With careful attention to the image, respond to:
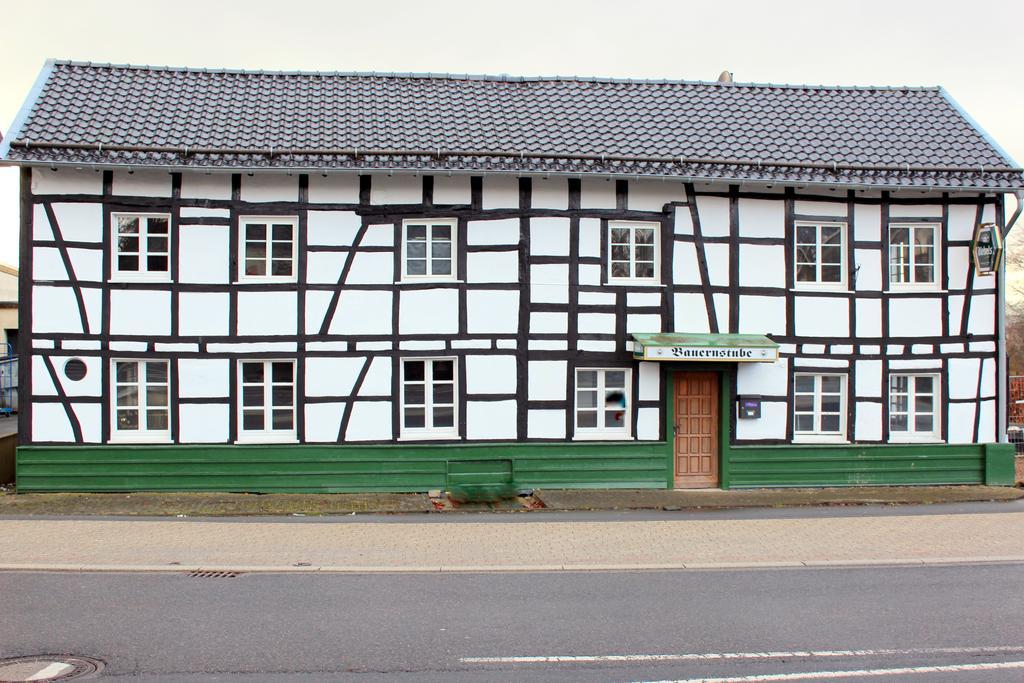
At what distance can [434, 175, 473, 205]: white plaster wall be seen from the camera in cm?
1457

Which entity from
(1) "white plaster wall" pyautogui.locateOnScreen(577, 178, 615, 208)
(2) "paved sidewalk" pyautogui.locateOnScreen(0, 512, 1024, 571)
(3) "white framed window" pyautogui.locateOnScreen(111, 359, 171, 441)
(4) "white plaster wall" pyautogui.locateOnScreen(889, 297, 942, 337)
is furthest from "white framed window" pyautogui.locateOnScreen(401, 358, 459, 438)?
(4) "white plaster wall" pyautogui.locateOnScreen(889, 297, 942, 337)

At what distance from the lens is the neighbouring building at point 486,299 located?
1416cm

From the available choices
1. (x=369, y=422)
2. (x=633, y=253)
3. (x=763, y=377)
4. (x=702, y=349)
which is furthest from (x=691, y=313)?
(x=369, y=422)

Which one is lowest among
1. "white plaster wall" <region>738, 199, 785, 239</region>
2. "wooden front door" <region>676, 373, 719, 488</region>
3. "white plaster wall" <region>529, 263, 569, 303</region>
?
"wooden front door" <region>676, 373, 719, 488</region>

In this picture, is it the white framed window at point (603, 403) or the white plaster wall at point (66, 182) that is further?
the white framed window at point (603, 403)

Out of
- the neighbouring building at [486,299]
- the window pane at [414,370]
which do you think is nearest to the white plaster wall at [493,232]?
the neighbouring building at [486,299]

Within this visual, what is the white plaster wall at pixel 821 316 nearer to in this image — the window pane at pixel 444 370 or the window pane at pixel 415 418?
the window pane at pixel 444 370

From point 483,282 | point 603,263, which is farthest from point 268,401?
point 603,263

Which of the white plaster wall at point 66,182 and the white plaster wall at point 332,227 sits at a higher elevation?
the white plaster wall at point 66,182

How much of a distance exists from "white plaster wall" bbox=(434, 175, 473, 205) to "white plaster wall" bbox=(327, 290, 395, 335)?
1.68 metres

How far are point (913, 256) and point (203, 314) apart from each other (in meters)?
12.0

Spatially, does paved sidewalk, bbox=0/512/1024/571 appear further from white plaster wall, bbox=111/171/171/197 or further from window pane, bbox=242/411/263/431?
white plaster wall, bbox=111/171/171/197

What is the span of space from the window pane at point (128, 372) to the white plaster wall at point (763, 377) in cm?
987

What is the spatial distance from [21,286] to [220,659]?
32.3ft
